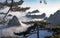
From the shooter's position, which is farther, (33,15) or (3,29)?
(33,15)

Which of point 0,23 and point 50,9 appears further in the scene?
point 50,9

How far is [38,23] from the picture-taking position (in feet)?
34.6

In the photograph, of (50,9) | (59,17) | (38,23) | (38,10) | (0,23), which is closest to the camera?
(38,23)

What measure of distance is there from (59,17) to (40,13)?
8046mm

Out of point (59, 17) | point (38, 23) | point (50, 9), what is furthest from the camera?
point (50, 9)

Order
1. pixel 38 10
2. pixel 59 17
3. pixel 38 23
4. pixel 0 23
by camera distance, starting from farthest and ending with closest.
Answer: pixel 38 10 → pixel 59 17 → pixel 0 23 → pixel 38 23

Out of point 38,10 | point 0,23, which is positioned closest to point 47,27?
point 0,23

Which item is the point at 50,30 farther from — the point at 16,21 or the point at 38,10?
the point at 38,10

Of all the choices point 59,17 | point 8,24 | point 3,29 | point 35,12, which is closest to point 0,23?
point 3,29

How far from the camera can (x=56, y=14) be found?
23.1 m

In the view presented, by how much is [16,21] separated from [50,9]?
4.89m

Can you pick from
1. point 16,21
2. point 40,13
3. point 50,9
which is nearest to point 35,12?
point 40,13

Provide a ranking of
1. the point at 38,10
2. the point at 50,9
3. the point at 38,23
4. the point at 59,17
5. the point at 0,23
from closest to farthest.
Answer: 1. the point at 38,23
2. the point at 0,23
3. the point at 59,17
4. the point at 50,9
5. the point at 38,10

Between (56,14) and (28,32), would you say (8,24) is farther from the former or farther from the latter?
(28,32)
